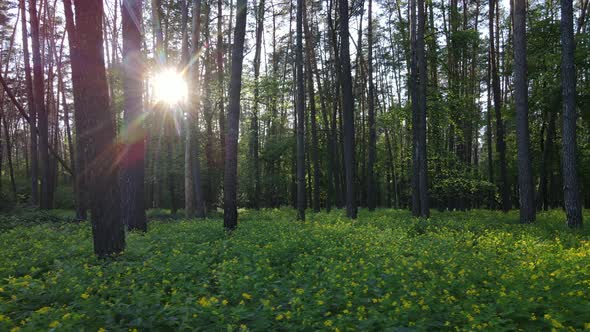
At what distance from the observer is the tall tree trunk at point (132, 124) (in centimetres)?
1090

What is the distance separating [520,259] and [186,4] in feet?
61.2

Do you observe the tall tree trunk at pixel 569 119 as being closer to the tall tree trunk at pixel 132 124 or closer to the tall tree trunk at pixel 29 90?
the tall tree trunk at pixel 132 124

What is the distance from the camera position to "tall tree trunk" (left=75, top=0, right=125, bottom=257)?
22.8ft

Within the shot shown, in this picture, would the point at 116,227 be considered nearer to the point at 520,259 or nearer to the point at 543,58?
the point at 520,259

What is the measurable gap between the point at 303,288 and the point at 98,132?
469 cm

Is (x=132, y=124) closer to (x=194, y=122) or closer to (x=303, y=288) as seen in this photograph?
(x=194, y=122)

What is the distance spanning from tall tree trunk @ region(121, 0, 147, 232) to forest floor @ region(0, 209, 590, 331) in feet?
10.7

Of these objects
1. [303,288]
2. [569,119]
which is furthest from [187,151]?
[569,119]

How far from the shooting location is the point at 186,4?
1952 cm

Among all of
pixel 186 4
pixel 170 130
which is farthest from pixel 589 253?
pixel 170 130

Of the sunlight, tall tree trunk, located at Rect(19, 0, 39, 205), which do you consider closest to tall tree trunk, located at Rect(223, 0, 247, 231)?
the sunlight

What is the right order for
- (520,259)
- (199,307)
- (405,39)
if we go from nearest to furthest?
1. (199,307)
2. (520,259)
3. (405,39)

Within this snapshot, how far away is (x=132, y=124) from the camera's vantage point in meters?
11.4

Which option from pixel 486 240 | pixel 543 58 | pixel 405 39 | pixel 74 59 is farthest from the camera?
pixel 405 39
